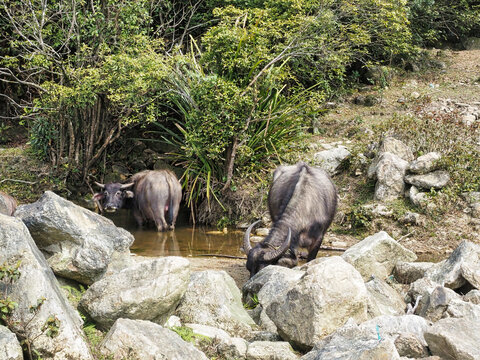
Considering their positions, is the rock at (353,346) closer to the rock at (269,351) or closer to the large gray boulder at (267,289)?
the rock at (269,351)

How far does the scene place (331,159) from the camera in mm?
12148

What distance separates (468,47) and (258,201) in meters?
11.2

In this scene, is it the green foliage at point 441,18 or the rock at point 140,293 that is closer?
the rock at point 140,293

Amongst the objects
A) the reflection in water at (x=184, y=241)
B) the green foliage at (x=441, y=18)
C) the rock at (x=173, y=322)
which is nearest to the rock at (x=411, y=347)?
the rock at (x=173, y=322)

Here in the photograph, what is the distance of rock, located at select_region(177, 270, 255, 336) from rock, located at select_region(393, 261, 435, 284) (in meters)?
2.40

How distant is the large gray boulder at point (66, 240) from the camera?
539cm

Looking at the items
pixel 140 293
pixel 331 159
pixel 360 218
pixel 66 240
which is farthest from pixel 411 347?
pixel 331 159

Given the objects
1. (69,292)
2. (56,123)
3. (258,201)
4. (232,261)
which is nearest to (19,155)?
(56,123)

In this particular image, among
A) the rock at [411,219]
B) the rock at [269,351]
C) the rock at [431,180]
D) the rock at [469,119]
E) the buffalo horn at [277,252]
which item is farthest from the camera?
the rock at [469,119]

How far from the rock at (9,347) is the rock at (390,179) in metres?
8.02

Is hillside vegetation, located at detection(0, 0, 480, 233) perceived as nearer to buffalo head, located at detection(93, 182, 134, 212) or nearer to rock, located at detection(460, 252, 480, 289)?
buffalo head, located at detection(93, 182, 134, 212)

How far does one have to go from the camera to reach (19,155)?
13.4 m

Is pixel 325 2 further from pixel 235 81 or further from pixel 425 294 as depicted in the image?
pixel 425 294

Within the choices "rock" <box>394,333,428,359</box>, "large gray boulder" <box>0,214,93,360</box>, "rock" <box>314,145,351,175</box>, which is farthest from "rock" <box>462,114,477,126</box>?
"large gray boulder" <box>0,214,93,360</box>
